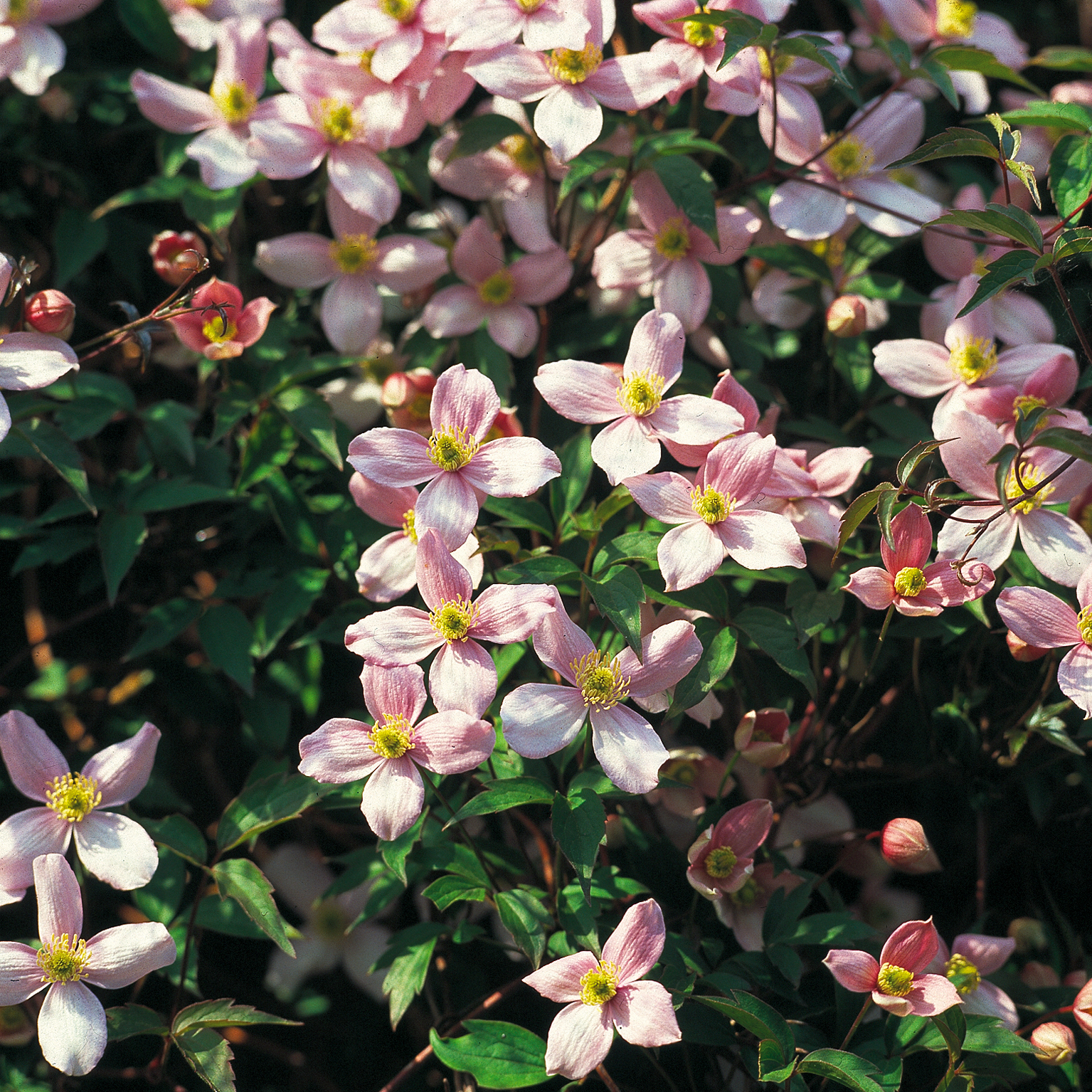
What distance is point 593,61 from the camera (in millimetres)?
1040

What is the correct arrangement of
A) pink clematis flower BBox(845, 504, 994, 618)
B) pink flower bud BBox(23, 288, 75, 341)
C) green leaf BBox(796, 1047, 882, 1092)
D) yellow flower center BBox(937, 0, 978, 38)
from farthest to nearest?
yellow flower center BBox(937, 0, 978, 38), pink flower bud BBox(23, 288, 75, 341), pink clematis flower BBox(845, 504, 994, 618), green leaf BBox(796, 1047, 882, 1092)

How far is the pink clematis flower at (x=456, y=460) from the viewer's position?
0.85 meters

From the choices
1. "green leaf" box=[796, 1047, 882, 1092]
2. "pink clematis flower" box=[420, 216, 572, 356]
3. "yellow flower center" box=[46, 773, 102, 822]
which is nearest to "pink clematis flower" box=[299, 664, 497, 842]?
"yellow flower center" box=[46, 773, 102, 822]

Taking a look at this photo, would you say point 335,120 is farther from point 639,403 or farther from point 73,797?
point 73,797

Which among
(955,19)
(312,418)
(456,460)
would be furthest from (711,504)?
(955,19)

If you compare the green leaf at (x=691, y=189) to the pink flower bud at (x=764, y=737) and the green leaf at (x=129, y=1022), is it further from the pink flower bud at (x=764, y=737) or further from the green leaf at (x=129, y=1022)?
the green leaf at (x=129, y=1022)

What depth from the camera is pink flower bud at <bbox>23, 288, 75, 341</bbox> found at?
0.98 metres

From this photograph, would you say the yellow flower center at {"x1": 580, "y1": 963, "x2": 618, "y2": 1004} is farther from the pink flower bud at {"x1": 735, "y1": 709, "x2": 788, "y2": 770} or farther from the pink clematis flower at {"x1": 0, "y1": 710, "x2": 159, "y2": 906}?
the pink clematis flower at {"x1": 0, "y1": 710, "x2": 159, "y2": 906}

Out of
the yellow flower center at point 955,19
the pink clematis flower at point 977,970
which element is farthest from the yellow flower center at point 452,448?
the yellow flower center at point 955,19

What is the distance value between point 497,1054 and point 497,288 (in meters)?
0.77

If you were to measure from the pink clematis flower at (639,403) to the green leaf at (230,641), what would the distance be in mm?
430

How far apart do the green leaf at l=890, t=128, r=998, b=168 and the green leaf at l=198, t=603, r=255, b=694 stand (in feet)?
2.57

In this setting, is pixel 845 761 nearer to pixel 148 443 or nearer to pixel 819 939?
pixel 819 939

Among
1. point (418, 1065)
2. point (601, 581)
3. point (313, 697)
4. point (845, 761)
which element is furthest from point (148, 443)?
point (845, 761)
